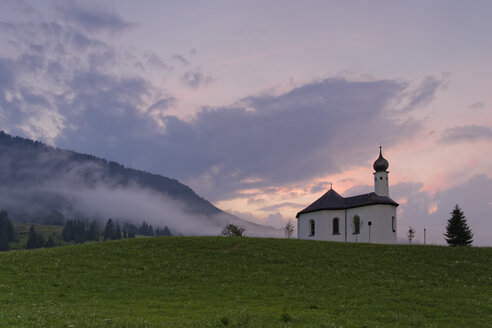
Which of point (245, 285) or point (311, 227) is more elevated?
point (311, 227)

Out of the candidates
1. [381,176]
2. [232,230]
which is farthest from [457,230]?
[232,230]

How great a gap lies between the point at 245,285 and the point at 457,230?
202 feet

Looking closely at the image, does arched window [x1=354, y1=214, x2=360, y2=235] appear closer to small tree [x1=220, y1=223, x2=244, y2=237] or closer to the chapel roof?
the chapel roof

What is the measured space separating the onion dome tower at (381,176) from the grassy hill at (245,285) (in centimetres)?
2412

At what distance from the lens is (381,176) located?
71.6 metres

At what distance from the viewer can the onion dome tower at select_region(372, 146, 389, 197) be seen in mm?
71062

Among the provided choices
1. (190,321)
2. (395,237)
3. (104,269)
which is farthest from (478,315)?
(395,237)

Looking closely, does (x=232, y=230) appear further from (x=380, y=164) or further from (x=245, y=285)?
(x=245, y=285)

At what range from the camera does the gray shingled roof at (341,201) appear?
6894cm

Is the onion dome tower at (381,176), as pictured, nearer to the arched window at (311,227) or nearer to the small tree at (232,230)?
the arched window at (311,227)

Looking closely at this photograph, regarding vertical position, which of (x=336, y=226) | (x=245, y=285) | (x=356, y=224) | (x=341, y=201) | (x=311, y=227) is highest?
(x=341, y=201)

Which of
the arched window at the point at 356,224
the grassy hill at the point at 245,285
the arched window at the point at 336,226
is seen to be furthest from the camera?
the arched window at the point at 336,226

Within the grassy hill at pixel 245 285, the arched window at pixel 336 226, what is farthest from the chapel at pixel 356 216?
the grassy hill at pixel 245 285

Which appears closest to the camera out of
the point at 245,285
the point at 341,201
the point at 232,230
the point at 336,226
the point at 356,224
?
the point at 245,285
